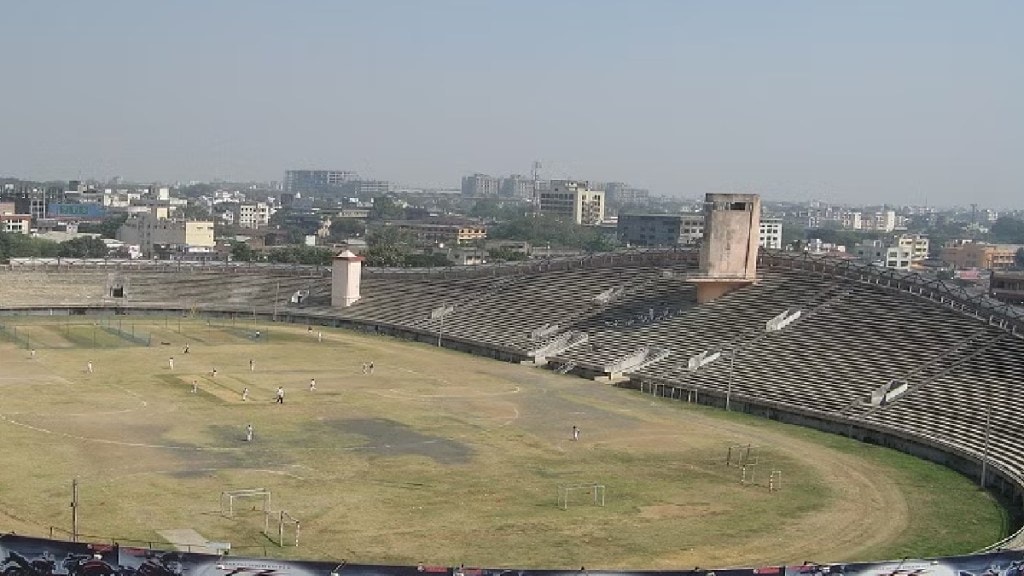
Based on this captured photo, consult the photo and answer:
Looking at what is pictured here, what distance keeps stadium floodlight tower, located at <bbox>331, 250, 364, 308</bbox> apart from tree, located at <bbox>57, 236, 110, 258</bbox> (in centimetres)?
5579

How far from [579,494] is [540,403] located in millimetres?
17914

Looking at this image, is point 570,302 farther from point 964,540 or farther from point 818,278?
point 964,540

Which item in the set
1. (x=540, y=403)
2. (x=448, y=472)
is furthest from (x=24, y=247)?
(x=448, y=472)

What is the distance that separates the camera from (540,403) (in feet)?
188

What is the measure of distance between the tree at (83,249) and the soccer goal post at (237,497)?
105456 millimetres

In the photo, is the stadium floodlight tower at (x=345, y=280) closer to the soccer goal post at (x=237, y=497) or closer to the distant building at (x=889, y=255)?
the soccer goal post at (x=237, y=497)

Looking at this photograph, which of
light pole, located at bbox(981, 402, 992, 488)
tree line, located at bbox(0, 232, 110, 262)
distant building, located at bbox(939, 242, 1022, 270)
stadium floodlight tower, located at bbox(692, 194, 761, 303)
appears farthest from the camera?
distant building, located at bbox(939, 242, 1022, 270)

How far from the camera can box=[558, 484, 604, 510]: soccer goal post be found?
1513 inches

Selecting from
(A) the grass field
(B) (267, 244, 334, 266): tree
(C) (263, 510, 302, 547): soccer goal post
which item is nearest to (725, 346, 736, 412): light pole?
(A) the grass field

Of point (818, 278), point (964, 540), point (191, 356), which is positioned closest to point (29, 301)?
point (191, 356)

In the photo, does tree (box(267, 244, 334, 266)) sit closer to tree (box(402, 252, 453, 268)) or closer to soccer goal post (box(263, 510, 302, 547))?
tree (box(402, 252, 453, 268))

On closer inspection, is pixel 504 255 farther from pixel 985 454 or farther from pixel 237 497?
pixel 237 497

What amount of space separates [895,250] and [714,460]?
146 metres

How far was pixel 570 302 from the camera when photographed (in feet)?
262
